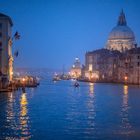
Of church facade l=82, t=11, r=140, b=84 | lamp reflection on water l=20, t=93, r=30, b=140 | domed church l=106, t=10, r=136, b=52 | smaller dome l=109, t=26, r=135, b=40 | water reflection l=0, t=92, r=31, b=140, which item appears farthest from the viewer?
smaller dome l=109, t=26, r=135, b=40

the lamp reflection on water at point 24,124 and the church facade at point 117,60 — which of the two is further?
the church facade at point 117,60

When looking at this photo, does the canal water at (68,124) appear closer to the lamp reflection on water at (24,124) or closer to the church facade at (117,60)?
the lamp reflection on water at (24,124)

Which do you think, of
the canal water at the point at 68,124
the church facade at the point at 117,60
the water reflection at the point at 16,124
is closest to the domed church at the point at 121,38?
the church facade at the point at 117,60

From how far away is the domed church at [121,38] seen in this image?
154 meters

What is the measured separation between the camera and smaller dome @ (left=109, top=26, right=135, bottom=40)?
507 feet

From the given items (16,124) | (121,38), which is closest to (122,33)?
(121,38)

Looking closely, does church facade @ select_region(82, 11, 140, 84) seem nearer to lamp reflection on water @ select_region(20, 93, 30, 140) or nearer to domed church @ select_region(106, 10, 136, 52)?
domed church @ select_region(106, 10, 136, 52)

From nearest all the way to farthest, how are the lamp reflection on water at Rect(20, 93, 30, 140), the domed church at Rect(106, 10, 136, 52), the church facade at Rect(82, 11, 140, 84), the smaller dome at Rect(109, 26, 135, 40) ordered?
1. the lamp reflection on water at Rect(20, 93, 30, 140)
2. the church facade at Rect(82, 11, 140, 84)
3. the domed church at Rect(106, 10, 136, 52)
4. the smaller dome at Rect(109, 26, 135, 40)

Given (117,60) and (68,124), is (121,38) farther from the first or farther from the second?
(68,124)

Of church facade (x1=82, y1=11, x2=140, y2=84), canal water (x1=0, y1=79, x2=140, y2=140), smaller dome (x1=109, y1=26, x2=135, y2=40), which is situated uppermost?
smaller dome (x1=109, y1=26, x2=135, y2=40)

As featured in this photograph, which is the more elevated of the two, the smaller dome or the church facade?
the smaller dome

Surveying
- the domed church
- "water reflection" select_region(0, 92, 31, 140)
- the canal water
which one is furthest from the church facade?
"water reflection" select_region(0, 92, 31, 140)

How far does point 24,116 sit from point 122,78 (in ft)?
287

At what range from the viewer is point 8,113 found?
105ft
